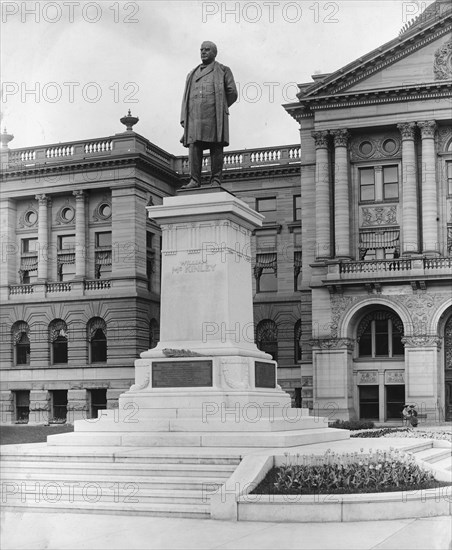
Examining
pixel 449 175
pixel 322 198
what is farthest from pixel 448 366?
pixel 322 198

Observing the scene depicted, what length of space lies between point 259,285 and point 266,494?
54.9m

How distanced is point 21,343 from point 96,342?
5.74 metres

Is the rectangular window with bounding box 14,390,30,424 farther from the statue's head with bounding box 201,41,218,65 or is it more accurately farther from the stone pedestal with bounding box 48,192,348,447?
the statue's head with bounding box 201,41,218,65

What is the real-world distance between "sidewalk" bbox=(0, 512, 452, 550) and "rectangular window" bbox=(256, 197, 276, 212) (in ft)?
184

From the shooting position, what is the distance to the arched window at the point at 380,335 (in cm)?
5922

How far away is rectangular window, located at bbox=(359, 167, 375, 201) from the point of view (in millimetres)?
61153

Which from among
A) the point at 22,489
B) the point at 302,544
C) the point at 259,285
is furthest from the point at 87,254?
the point at 302,544

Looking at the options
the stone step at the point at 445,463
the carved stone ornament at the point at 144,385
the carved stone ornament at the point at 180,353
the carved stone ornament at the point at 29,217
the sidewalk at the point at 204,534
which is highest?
the carved stone ornament at the point at 29,217

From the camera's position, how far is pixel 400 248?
6000 centimetres

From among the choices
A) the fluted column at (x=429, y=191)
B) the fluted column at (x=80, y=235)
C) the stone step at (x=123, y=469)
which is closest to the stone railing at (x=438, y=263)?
the fluted column at (x=429, y=191)

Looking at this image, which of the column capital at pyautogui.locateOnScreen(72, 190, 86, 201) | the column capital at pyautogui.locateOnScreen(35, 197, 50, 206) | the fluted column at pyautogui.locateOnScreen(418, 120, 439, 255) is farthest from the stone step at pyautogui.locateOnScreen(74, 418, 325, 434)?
the column capital at pyautogui.locateOnScreen(35, 197, 50, 206)

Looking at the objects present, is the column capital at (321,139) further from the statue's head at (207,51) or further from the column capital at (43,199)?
the statue's head at (207,51)

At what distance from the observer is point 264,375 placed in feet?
76.2

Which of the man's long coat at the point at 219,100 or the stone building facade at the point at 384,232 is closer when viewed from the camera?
the man's long coat at the point at 219,100
